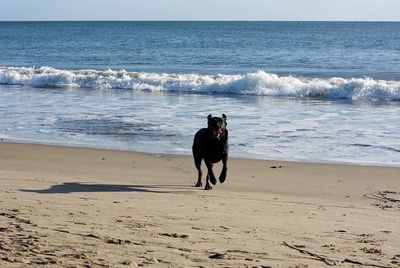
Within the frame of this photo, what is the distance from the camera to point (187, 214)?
22.6 ft

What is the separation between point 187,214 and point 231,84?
61.7 feet

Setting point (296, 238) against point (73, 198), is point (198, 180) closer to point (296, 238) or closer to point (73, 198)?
point (73, 198)

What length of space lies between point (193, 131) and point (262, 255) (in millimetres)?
8639

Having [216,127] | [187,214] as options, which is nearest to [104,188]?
[216,127]

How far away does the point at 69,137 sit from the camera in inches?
525

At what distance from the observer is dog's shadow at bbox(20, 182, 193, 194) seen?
26.9 ft

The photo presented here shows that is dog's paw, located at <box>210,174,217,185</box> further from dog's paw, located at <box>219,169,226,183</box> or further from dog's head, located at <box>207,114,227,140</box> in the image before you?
dog's head, located at <box>207,114,227,140</box>

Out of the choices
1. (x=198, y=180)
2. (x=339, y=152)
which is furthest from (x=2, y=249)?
(x=339, y=152)

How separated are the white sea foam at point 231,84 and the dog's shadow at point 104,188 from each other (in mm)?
15223

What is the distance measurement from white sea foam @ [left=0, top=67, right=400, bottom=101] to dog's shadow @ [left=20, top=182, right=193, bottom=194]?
1522 centimetres

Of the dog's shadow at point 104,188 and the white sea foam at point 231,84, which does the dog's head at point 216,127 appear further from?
the white sea foam at point 231,84

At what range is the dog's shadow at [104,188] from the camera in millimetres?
8211

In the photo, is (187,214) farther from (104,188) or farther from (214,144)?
(214,144)

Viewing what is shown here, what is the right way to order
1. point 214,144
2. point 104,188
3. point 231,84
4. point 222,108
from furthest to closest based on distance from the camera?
point 231,84
point 222,108
point 214,144
point 104,188
